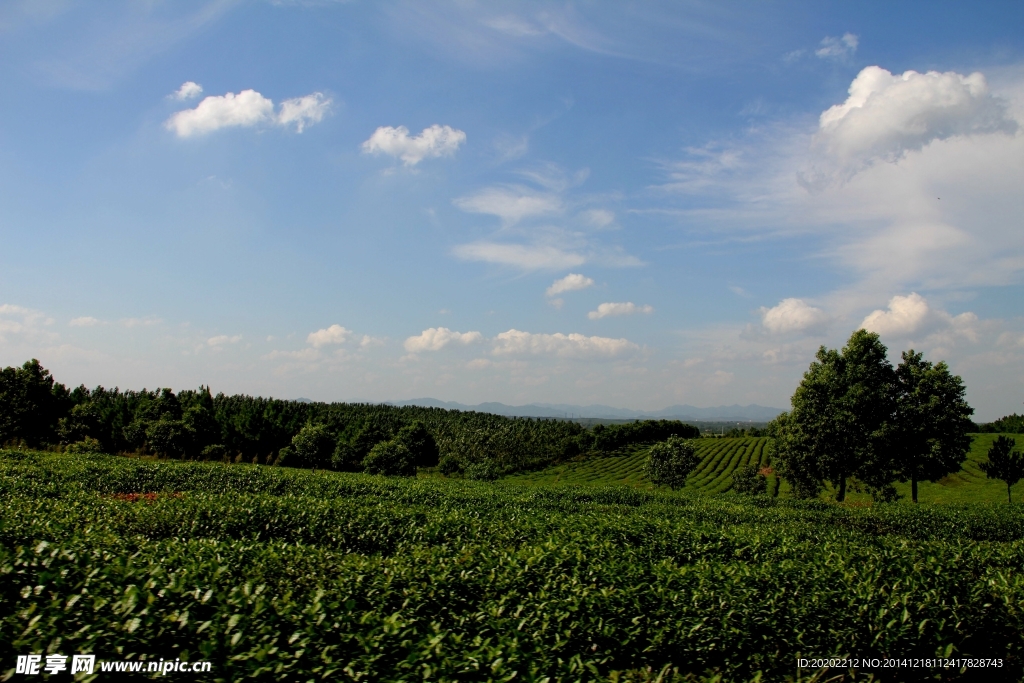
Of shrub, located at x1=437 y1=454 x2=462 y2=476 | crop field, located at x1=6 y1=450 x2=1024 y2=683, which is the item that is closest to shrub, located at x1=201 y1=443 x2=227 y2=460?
shrub, located at x1=437 y1=454 x2=462 y2=476

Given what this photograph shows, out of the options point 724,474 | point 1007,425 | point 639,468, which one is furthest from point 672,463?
point 1007,425

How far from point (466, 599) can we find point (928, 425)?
3850 cm

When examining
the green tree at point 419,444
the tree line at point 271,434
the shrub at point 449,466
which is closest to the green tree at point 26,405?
the tree line at point 271,434

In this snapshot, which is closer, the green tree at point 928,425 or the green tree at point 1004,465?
the green tree at point 928,425

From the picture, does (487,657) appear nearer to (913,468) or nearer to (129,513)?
(129,513)

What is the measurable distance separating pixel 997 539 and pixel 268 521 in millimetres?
22609

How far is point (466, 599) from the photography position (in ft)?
20.2

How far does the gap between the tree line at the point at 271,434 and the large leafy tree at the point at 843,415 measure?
114ft

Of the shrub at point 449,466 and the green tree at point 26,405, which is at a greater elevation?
the green tree at point 26,405

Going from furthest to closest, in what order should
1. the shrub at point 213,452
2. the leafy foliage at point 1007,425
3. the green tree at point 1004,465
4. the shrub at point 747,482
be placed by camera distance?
the leafy foliage at point 1007,425
the shrub at point 213,452
the shrub at point 747,482
the green tree at point 1004,465

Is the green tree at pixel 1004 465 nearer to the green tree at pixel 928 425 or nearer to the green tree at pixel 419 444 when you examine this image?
the green tree at pixel 928 425

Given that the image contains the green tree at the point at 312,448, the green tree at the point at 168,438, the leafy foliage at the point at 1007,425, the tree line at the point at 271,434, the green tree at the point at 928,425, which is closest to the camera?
the green tree at the point at 928,425

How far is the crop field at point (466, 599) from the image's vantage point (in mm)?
4184

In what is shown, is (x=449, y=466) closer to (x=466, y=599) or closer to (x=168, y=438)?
(x=168, y=438)
